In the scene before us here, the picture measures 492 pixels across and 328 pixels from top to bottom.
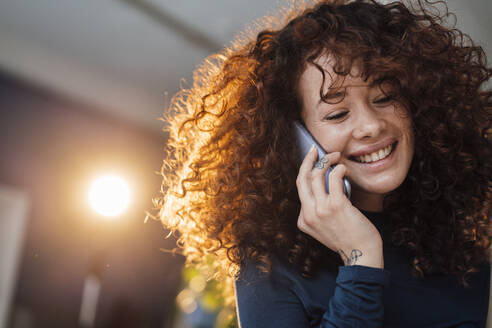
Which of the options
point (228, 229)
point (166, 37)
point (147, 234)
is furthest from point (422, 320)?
point (147, 234)

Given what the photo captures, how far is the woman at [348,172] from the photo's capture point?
0.86m

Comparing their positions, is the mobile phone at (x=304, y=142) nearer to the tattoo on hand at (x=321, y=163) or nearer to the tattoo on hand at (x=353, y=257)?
the tattoo on hand at (x=321, y=163)

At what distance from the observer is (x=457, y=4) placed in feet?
4.54

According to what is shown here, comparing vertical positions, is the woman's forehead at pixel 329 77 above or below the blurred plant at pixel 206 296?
above

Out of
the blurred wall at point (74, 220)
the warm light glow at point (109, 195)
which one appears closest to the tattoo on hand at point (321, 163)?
the blurred wall at point (74, 220)

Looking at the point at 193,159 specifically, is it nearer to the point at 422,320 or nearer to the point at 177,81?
the point at 422,320

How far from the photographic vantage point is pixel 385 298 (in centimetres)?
88

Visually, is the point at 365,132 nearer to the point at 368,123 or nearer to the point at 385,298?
the point at 368,123

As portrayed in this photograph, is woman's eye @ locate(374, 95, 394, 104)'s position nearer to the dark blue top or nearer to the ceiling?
the dark blue top

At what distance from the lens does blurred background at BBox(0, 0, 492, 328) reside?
298cm

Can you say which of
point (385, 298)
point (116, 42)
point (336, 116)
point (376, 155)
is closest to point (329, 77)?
point (336, 116)

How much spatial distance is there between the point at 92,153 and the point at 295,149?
3257 mm

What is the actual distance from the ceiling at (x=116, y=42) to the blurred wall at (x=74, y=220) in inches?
8.4

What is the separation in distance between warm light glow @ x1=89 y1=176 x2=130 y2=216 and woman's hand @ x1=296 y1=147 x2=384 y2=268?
125 inches
